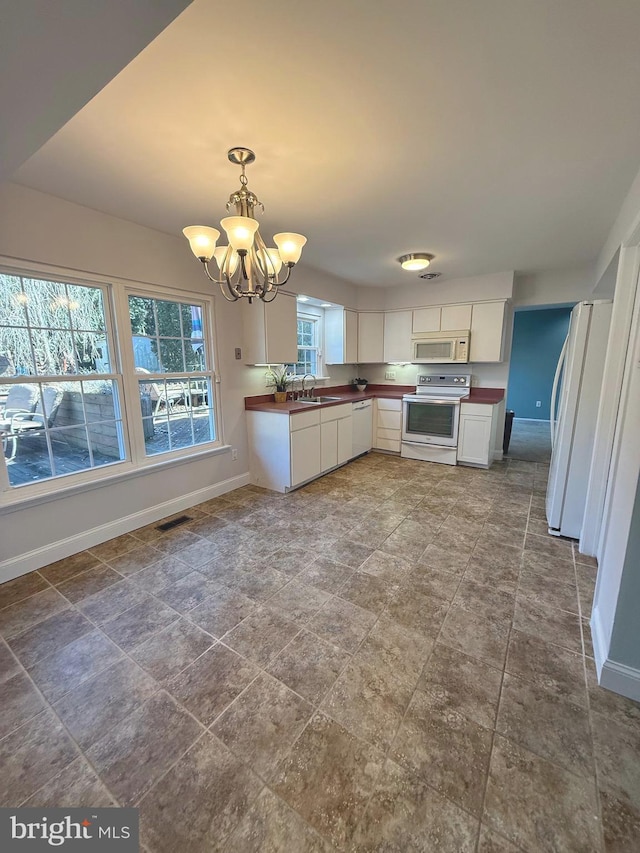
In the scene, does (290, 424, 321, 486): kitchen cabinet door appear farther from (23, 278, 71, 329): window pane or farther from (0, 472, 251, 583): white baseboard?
(23, 278, 71, 329): window pane

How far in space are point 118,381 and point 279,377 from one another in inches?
73.7

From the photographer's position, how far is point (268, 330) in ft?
11.7

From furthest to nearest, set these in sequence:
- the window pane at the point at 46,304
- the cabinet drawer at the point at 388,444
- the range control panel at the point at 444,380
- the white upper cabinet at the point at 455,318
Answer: the cabinet drawer at the point at 388,444 < the range control panel at the point at 444,380 < the white upper cabinet at the point at 455,318 < the window pane at the point at 46,304

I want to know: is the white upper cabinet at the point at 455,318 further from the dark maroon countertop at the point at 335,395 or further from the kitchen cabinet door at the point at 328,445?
the kitchen cabinet door at the point at 328,445

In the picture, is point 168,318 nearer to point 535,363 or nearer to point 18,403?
point 18,403

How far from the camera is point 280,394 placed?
407cm

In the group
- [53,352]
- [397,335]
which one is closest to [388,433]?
[397,335]

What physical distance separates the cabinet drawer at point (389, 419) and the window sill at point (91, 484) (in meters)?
2.60

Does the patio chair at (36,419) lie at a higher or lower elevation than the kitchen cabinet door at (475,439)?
higher

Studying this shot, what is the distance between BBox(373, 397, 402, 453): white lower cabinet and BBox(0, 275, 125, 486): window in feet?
11.5

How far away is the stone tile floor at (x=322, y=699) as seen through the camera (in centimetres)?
106

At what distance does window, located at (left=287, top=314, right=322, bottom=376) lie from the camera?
15.4ft

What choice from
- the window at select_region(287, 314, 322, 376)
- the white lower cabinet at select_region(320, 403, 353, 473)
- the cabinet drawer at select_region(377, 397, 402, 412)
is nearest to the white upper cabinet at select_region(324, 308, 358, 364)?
the window at select_region(287, 314, 322, 376)

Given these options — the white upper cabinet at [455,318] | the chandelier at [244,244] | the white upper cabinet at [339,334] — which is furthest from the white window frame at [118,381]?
the white upper cabinet at [455,318]
